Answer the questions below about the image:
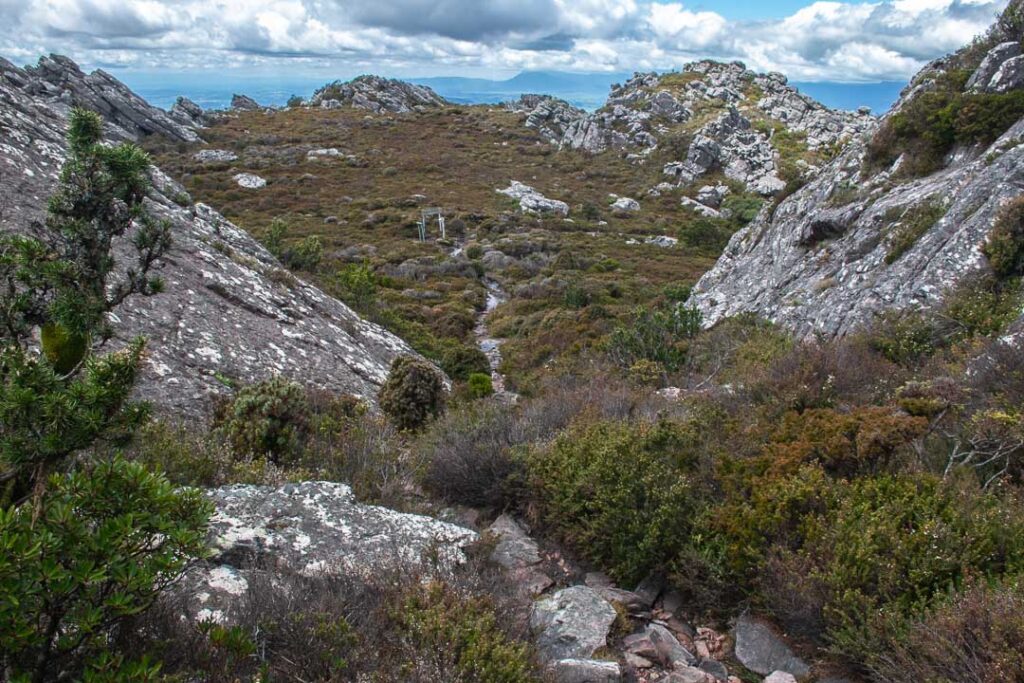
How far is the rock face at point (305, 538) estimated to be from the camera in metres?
3.54

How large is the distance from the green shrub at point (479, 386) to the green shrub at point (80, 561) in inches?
382

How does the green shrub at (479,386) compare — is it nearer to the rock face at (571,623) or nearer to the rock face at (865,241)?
the rock face at (865,241)

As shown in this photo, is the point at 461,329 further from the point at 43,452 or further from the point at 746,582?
the point at 43,452

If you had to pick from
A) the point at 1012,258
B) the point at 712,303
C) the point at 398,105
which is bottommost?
the point at 712,303

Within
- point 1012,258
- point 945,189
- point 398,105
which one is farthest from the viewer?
point 398,105

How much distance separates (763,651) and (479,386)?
30.3 ft

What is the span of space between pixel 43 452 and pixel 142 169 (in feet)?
4.70

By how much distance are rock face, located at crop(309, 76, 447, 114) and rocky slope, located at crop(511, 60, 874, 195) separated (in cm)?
1922

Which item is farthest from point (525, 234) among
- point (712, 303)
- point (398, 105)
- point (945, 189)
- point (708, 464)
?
point (398, 105)

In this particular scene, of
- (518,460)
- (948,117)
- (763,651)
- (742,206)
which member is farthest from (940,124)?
(742,206)

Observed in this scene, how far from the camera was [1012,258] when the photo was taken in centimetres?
938

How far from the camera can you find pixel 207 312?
8.98 m

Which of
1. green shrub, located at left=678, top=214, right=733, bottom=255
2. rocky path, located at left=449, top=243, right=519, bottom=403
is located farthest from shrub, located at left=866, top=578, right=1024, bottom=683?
green shrub, located at left=678, top=214, right=733, bottom=255

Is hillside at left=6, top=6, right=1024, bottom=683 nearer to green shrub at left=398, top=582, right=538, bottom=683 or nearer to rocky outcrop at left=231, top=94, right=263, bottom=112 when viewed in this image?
green shrub at left=398, top=582, right=538, bottom=683
